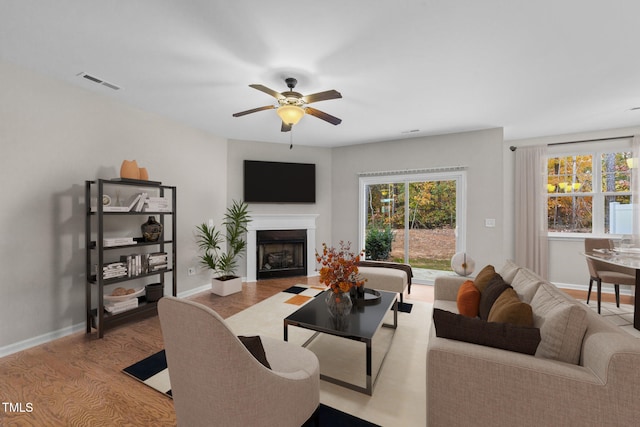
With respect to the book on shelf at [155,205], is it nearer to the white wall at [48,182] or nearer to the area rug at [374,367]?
the white wall at [48,182]

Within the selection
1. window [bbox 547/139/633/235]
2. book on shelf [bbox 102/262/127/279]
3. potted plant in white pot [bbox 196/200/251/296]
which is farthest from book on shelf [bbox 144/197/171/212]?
window [bbox 547/139/633/235]

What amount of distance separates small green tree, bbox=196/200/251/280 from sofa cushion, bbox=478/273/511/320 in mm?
3588

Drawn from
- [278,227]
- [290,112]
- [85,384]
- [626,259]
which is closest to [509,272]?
[626,259]

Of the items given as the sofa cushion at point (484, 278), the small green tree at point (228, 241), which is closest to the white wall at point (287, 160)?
the small green tree at point (228, 241)

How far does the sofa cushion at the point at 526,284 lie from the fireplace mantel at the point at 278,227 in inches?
146

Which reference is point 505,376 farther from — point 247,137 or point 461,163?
point 247,137

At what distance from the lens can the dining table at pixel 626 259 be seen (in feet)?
9.56

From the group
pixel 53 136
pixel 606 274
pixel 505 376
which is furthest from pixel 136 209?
pixel 606 274

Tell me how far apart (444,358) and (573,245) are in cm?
490

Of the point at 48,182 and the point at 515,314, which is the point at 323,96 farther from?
the point at 48,182

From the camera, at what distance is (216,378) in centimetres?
119

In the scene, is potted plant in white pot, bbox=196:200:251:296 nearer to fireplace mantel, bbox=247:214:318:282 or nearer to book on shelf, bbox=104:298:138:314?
fireplace mantel, bbox=247:214:318:282

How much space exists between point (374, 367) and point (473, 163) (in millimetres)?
3816

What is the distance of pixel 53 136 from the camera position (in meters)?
2.77
